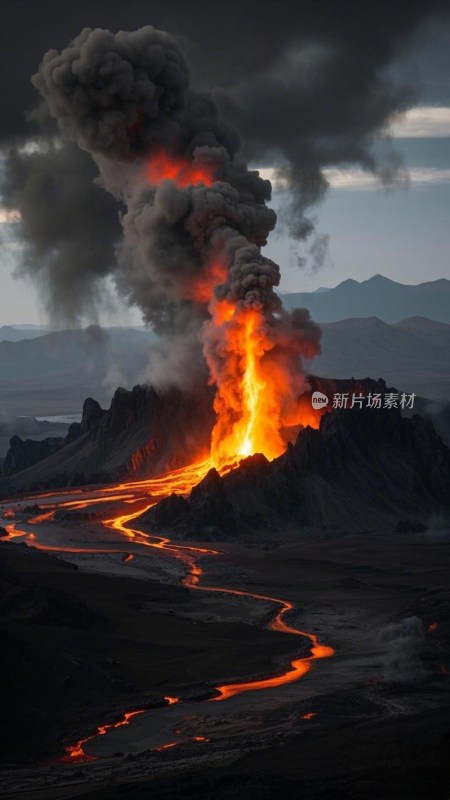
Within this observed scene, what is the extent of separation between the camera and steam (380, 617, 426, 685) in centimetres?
8631

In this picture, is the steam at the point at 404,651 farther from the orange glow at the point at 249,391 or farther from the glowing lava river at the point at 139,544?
the orange glow at the point at 249,391

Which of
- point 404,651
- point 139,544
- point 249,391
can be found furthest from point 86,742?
point 249,391

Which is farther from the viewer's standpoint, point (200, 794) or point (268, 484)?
point (268, 484)

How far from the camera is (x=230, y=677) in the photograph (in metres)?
88.7

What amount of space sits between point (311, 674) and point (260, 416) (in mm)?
90236

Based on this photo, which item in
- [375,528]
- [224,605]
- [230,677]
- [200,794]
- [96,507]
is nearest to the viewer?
[200,794]

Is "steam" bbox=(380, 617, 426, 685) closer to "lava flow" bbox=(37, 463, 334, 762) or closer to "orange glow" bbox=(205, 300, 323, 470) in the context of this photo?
"lava flow" bbox=(37, 463, 334, 762)

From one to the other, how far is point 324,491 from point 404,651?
76.8 m

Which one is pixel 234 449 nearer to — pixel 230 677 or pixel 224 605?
pixel 224 605

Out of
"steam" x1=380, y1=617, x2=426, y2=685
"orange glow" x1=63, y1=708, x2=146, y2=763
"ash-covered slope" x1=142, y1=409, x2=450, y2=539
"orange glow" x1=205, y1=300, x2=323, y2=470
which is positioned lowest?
"orange glow" x1=63, y1=708, x2=146, y2=763

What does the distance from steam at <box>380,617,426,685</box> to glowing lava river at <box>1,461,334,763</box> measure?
15.6 feet

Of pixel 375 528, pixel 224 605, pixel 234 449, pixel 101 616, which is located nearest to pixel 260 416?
pixel 234 449

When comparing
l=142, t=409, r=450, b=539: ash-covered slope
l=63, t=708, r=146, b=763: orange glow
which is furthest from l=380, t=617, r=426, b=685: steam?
l=142, t=409, r=450, b=539: ash-covered slope

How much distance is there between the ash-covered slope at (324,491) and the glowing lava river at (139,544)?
252 inches
